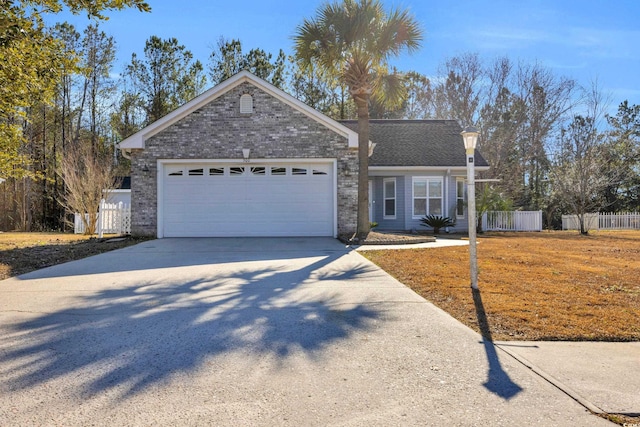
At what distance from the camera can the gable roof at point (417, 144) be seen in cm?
1878

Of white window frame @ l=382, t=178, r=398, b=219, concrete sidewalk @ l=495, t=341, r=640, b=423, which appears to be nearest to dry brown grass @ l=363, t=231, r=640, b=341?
concrete sidewalk @ l=495, t=341, r=640, b=423

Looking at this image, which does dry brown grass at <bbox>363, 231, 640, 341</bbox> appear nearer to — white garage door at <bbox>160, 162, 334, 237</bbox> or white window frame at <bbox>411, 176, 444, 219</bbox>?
white garage door at <bbox>160, 162, 334, 237</bbox>

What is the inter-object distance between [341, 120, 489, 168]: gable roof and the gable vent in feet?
19.1

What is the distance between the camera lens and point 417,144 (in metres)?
20.3

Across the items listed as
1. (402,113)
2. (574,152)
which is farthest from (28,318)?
(402,113)

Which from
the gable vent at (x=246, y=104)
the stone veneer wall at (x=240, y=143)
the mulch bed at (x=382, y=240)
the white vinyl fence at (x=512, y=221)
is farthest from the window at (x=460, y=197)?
the gable vent at (x=246, y=104)

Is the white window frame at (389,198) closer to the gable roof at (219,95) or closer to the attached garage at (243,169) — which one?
the attached garage at (243,169)

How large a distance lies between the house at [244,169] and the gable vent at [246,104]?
33mm

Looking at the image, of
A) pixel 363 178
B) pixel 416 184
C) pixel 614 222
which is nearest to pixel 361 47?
pixel 363 178

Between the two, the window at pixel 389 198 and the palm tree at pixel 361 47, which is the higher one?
the palm tree at pixel 361 47

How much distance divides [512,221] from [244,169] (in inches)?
512

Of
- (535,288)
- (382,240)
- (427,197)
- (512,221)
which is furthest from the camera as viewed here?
(512,221)

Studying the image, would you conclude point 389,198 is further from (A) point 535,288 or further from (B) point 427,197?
(A) point 535,288

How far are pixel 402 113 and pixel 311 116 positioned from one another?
20676 mm
